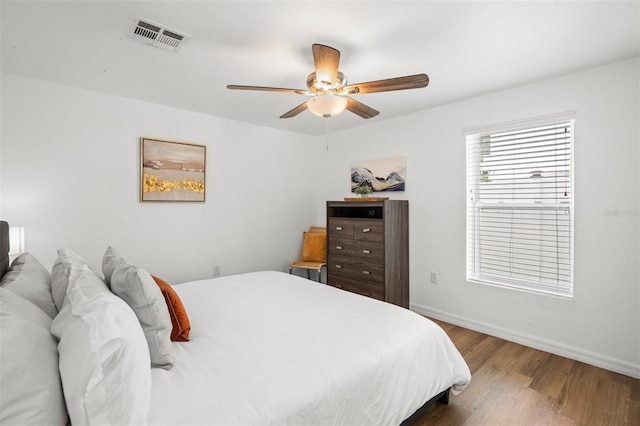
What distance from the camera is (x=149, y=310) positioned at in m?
1.31

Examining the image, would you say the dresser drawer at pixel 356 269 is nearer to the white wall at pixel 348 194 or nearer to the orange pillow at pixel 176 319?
the white wall at pixel 348 194

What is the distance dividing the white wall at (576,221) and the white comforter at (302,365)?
4.88ft

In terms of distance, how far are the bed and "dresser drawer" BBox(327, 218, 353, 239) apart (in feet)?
5.48

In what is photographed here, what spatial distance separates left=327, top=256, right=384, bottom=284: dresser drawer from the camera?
349 cm

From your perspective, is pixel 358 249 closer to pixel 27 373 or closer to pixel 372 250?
pixel 372 250

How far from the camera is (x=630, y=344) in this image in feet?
7.75

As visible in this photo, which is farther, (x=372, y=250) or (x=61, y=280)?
(x=372, y=250)

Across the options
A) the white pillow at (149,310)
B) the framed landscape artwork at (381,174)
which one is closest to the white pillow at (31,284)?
the white pillow at (149,310)

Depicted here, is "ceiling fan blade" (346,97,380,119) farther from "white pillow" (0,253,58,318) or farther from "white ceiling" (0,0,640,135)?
"white pillow" (0,253,58,318)

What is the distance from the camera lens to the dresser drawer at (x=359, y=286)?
137 inches

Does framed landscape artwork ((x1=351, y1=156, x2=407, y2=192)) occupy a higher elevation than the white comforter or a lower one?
higher

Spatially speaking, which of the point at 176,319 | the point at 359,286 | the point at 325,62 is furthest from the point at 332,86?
the point at 359,286

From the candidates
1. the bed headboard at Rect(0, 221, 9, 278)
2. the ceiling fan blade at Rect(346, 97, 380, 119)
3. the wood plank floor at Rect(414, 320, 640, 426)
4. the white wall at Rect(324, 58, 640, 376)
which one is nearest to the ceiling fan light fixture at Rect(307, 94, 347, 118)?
the ceiling fan blade at Rect(346, 97, 380, 119)

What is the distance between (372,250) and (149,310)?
8.56ft
